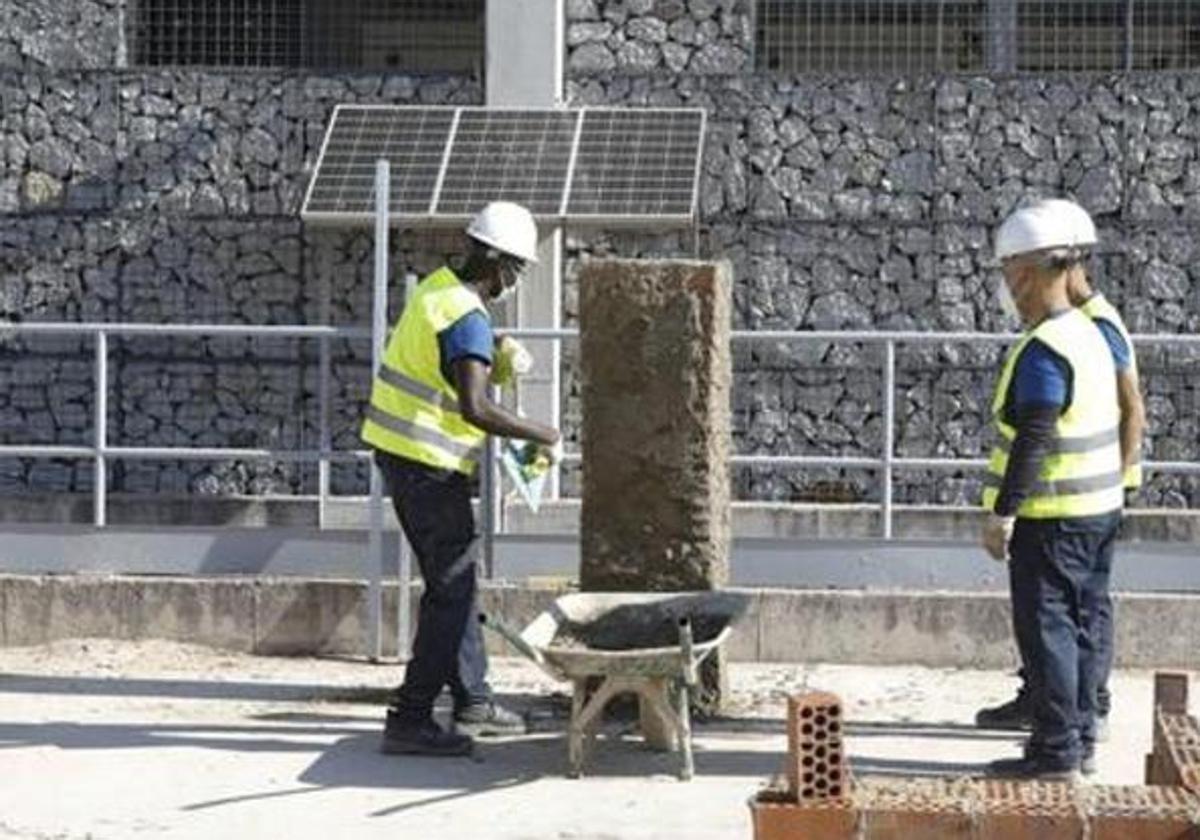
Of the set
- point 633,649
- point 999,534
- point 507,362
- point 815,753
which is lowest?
point 633,649

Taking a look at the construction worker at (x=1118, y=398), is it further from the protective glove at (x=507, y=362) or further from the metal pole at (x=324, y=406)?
the metal pole at (x=324, y=406)

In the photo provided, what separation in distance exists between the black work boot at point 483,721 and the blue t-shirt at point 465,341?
1341 mm

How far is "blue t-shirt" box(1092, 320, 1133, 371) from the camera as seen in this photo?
910 centimetres

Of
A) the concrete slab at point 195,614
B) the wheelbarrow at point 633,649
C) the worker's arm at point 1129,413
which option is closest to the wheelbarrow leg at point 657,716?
the wheelbarrow at point 633,649

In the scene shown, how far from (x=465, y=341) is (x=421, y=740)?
147 cm

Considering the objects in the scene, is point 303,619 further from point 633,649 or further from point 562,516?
point 562,516

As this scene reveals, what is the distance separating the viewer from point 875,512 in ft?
50.8

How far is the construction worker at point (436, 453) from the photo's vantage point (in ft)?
29.8

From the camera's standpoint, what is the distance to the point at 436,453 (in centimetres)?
913

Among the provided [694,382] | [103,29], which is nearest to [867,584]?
[694,382]

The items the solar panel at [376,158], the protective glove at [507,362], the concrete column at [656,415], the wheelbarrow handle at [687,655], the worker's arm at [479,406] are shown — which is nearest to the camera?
the wheelbarrow handle at [687,655]

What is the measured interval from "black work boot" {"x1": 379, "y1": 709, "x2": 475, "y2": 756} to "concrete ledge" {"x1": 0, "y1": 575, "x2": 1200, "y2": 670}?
7.48 ft

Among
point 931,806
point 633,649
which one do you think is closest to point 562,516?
point 633,649

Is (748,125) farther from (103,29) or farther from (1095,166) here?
(103,29)
